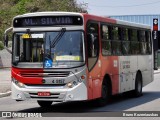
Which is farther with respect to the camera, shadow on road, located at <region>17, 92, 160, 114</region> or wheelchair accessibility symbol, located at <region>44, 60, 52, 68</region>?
shadow on road, located at <region>17, 92, 160, 114</region>

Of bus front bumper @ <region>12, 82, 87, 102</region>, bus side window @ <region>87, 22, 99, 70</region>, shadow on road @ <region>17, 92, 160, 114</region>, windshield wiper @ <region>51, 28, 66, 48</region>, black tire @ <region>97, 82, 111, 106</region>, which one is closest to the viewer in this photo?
bus front bumper @ <region>12, 82, 87, 102</region>

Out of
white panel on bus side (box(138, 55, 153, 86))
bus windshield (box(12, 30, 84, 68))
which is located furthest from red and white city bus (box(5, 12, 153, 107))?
white panel on bus side (box(138, 55, 153, 86))

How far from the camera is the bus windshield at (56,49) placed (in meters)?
14.7

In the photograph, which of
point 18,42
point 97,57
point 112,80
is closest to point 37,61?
point 18,42

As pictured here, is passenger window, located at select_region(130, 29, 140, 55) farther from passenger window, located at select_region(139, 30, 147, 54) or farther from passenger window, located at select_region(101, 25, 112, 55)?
passenger window, located at select_region(101, 25, 112, 55)

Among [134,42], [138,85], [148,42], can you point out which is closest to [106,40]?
[134,42]

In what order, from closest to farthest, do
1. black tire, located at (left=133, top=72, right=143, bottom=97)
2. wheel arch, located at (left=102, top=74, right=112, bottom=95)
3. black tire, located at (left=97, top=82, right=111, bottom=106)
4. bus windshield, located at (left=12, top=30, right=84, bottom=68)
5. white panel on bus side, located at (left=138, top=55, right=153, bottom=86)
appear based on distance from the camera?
bus windshield, located at (left=12, top=30, right=84, bottom=68)
black tire, located at (left=97, top=82, right=111, bottom=106)
wheel arch, located at (left=102, top=74, right=112, bottom=95)
black tire, located at (left=133, top=72, right=143, bottom=97)
white panel on bus side, located at (left=138, top=55, right=153, bottom=86)

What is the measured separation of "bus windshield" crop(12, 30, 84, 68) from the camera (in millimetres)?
14703

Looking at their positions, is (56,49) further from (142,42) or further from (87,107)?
(142,42)

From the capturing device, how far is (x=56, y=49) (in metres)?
14.8

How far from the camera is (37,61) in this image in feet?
49.0

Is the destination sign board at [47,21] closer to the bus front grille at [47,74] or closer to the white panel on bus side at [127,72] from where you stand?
the bus front grille at [47,74]

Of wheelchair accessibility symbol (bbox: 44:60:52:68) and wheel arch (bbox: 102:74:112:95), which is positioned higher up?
wheelchair accessibility symbol (bbox: 44:60:52:68)

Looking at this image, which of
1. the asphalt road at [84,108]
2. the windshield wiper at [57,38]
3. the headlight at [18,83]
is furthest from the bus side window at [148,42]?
the headlight at [18,83]
